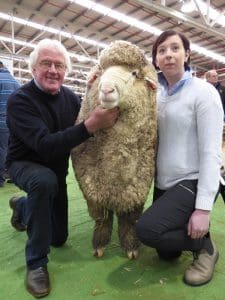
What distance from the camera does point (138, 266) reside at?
7.29 feet

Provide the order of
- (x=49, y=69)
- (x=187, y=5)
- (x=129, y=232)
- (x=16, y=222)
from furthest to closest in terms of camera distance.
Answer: (x=187, y=5) < (x=16, y=222) < (x=129, y=232) < (x=49, y=69)

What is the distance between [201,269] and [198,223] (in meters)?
0.38

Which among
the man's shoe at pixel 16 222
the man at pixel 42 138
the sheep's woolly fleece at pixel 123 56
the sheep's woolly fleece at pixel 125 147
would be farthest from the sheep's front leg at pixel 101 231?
the sheep's woolly fleece at pixel 123 56

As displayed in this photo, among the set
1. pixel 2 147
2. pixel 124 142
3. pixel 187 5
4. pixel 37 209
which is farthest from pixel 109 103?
pixel 187 5

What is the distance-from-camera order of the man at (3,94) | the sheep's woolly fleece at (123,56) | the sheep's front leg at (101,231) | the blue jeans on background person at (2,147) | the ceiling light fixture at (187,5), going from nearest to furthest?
the sheep's woolly fleece at (123,56) < the sheep's front leg at (101,231) < the man at (3,94) < the blue jeans on background person at (2,147) < the ceiling light fixture at (187,5)

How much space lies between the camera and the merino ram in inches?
80.4

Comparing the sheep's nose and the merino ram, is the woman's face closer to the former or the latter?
the merino ram

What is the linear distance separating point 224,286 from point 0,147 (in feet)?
12.2

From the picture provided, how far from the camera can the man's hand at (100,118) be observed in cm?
193

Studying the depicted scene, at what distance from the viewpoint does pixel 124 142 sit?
206cm

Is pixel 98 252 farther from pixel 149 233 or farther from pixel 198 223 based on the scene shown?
pixel 198 223

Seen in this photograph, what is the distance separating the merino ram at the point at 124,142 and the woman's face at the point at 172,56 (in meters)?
0.11

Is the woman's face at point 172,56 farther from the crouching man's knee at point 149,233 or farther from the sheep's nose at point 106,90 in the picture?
the crouching man's knee at point 149,233

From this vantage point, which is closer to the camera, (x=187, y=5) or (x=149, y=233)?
(x=149, y=233)
